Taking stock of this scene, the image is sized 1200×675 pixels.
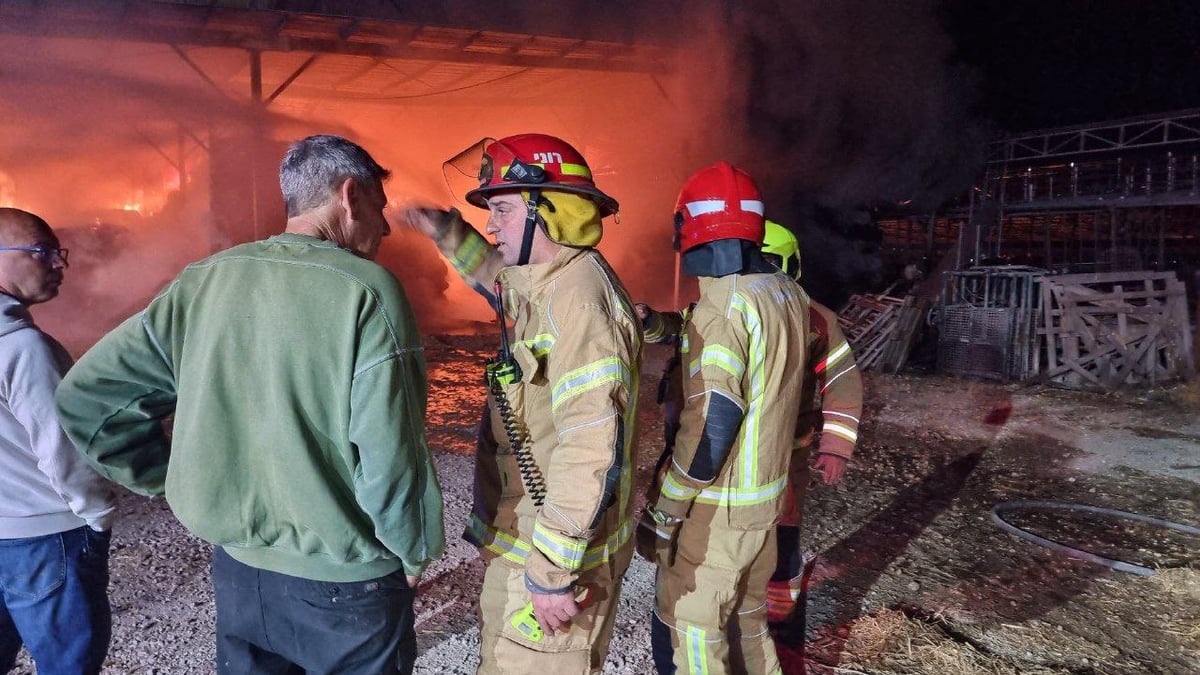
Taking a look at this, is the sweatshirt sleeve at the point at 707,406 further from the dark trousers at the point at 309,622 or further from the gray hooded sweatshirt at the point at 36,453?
the gray hooded sweatshirt at the point at 36,453

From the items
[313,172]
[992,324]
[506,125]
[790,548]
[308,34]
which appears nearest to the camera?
[313,172]

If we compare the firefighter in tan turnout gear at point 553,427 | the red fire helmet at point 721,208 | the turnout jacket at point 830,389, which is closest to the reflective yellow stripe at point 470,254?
the firefighter in tan turnout gear at point 553,427

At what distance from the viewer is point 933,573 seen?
164 inches

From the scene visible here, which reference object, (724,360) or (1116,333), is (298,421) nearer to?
(724,360)

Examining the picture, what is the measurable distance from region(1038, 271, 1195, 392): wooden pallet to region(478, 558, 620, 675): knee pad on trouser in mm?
11842

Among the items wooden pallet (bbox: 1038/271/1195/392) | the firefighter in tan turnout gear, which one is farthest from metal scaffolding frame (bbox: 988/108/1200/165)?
the firefighter in tan turnout gear

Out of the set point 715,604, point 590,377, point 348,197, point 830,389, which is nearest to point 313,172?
point 348,197

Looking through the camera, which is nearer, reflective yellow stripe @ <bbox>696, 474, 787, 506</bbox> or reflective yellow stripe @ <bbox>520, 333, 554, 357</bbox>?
reflective yellow stripe @ <bbox>520, 333, 554, 357</bbox>

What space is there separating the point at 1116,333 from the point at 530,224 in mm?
12418

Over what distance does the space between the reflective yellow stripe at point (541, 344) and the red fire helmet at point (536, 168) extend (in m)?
0.43

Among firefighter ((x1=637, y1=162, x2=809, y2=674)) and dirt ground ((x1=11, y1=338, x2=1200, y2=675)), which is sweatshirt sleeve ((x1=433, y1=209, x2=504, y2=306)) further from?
dirt ground ((x1=11, y1=338, x2=1200, y2=675))

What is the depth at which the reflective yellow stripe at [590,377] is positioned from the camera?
1.77m

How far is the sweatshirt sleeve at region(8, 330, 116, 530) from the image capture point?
1.95 meters

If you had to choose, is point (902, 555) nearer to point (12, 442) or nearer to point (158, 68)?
point (12, 442)
